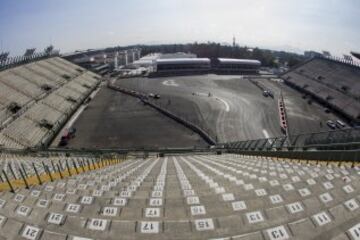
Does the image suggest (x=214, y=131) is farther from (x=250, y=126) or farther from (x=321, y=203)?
(x=321, y=203)

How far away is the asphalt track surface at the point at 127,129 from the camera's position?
1596 inches

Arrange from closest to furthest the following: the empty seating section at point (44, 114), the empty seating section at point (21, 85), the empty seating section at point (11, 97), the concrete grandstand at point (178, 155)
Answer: the concrete grandstand at point (178, 155) → the empty seating section at point (44, 114) → the empty seating section at point (11, 97) → the empty seating section at point (21, 85)

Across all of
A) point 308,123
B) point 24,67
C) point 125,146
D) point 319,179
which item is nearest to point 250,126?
point 308,123

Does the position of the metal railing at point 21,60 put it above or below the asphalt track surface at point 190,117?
above

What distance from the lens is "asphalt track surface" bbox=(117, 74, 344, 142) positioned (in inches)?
1802

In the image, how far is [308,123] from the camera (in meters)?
48.8

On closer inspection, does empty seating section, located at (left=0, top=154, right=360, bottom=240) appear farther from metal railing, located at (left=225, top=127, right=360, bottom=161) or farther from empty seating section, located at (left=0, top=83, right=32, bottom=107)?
empty seating section, located at (left=0, top=83, right=32, bottom=107)

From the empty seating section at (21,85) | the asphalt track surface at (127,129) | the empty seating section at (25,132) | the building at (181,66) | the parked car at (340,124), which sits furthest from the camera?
the building at (181,66)

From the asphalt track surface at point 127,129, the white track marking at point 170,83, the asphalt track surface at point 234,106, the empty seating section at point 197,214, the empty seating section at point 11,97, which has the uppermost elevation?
the empty seating section at point 197,214

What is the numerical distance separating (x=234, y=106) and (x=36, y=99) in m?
38.4

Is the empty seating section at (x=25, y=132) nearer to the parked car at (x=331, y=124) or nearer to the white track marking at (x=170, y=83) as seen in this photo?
the white track marking at (x=170, y=83)

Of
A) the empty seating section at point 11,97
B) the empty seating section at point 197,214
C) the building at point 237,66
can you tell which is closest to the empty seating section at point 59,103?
the empty seating section at point 11,97

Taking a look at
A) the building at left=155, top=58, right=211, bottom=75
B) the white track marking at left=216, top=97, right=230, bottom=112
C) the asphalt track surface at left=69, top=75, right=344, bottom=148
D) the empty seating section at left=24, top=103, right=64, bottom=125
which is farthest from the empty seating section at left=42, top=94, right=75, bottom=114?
the building at left=155, top=58, right=211, bottom=75

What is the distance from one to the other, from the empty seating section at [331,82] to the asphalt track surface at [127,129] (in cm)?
3337
